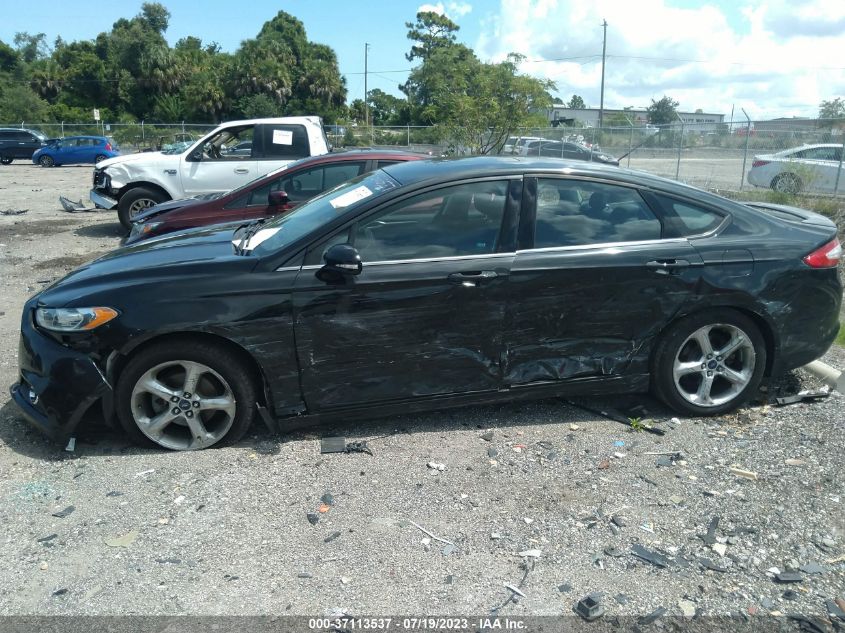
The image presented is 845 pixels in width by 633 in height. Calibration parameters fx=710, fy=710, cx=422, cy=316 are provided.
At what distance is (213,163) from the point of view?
11289 mm

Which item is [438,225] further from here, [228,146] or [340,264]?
[228,146]

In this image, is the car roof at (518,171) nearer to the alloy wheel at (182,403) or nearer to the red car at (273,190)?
the alloy wheel at (182,403)

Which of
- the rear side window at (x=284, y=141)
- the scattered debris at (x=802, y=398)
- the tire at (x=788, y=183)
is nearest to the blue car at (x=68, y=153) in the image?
the rear side window at (x=284, y=141)

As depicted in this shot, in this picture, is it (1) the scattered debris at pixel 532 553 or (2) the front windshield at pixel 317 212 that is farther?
(2) the front windshield at pixel 317 212

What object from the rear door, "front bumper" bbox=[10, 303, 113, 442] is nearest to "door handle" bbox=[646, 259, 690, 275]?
the rear door

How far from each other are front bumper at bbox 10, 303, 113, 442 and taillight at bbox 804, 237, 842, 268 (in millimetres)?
4400

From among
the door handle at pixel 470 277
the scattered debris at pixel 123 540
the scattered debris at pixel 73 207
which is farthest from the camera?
the scattered debris at pixel 73 207

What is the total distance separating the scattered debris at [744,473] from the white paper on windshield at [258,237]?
3.11 m

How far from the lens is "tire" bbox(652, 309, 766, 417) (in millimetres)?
4527

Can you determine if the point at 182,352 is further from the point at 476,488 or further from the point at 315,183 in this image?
the point at 315,183

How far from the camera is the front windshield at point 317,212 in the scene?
432 cm

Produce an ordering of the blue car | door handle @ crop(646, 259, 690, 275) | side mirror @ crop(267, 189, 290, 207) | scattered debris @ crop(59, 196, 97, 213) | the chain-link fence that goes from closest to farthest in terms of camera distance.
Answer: door handle @ crop(646, 259, 690, 275), side mirror @ crop(267, 189, 290, 207), the chain-link fence, scattered debris @ crop(59, 196, 97, 213), the blue car

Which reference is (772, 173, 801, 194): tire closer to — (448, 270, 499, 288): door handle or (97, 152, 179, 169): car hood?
(97, 152, 179, 169): car hood

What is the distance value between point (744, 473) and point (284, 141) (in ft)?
29.4
